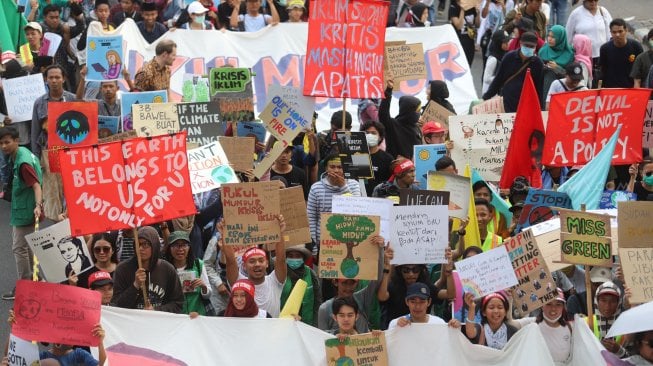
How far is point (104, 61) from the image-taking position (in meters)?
16.0

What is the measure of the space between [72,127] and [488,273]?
187 inches

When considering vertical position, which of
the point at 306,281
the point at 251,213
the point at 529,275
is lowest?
the point at 306,281

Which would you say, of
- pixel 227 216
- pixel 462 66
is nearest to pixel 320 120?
pixel 462 66

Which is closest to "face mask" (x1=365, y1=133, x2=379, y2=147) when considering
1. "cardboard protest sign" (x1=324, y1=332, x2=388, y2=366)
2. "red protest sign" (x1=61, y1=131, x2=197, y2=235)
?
"red protest sign" (x1=61, y1=131, x2=197, y2=235)

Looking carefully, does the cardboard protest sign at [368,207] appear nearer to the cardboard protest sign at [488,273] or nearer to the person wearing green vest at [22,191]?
the cardboard protest sign at [488,273]

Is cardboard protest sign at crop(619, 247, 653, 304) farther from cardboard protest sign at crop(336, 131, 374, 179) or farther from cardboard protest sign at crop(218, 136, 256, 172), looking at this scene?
cardboard protest sign at crop(218, 136, 256, 172)

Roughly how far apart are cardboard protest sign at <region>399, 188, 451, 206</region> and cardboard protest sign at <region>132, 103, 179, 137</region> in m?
3.24

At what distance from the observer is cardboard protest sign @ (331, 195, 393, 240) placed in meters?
11.8

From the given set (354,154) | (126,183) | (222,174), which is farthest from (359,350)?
(354,154)

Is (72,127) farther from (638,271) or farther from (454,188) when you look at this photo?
(638,271)

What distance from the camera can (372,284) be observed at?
1145 cm

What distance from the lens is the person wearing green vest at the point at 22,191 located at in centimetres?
1349

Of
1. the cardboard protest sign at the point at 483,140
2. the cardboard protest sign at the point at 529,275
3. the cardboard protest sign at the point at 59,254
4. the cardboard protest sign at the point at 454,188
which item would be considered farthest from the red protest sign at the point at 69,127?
the cardboard protest sign at the point at 529,275

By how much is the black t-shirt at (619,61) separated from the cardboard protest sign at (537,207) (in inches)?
219
